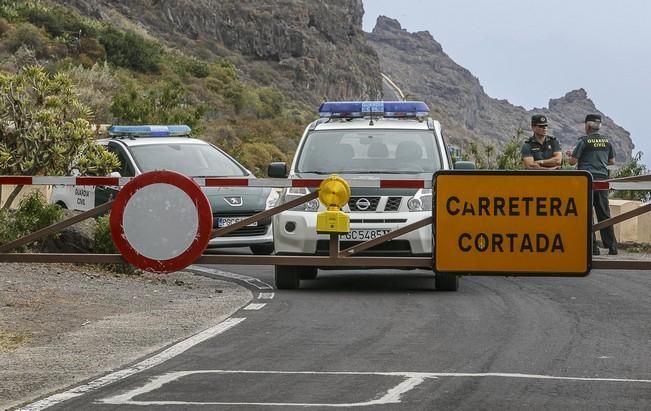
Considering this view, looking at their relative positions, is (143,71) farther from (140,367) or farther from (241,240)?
(140,367)

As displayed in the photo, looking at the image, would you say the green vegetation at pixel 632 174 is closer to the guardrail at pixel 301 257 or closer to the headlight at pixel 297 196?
the headlight at pixel 297 196

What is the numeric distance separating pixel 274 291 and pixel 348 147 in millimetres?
1924

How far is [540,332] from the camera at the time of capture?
12398 millimetres

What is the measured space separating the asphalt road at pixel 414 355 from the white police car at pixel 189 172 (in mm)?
3375

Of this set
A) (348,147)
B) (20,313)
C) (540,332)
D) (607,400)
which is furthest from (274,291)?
(607,400)

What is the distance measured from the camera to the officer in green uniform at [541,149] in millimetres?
18422

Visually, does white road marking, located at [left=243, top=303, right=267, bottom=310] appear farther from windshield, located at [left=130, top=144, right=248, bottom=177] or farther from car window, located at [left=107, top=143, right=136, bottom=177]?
windshield, located at [left=130, top=144, right=248, bottom=177]

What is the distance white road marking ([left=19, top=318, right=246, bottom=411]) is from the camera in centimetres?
896

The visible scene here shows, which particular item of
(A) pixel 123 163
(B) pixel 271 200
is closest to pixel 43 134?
(A) pixel 123 163

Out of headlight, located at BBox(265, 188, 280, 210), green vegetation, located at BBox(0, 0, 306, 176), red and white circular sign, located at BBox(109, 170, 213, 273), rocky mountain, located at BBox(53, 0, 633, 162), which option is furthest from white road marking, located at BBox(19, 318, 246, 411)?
rocky mountain, located at BBox(53, 0, 633, 162)

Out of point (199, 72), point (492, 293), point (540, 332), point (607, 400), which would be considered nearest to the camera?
point (607, 400)

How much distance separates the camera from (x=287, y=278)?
1583 centimetres

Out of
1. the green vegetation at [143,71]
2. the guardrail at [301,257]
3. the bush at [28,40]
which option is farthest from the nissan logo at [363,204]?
the bush at [28,40]

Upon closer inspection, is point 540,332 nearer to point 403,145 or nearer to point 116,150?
point 403,145
